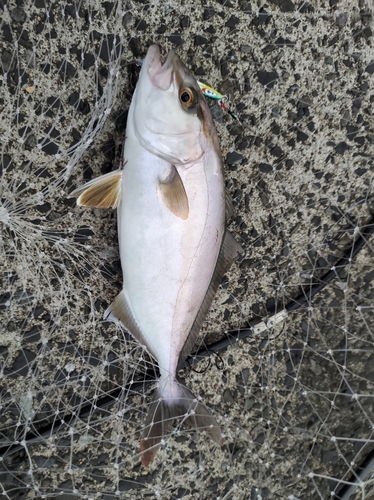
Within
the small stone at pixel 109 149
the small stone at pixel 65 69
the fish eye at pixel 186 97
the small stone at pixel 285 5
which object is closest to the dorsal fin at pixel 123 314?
the small stone at pixel 109 149

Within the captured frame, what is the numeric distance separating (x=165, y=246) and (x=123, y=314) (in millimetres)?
323

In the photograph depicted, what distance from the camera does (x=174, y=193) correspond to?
1238 mm

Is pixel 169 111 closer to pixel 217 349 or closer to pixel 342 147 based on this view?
pixel 342 147

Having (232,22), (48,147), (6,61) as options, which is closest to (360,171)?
(232,22)

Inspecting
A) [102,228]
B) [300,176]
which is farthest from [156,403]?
[300,176]

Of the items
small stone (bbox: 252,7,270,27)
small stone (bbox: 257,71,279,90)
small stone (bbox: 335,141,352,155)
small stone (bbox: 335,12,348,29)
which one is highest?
small stone (bbox: 335,12,348,29)

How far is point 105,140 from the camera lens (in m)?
1.43

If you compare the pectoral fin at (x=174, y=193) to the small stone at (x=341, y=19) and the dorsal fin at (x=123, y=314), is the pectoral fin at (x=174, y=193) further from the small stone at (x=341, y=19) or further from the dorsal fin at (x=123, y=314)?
the small stone at (x=341, y=19)

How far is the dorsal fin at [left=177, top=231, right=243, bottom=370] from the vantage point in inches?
55.6

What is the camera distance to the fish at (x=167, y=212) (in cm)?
122

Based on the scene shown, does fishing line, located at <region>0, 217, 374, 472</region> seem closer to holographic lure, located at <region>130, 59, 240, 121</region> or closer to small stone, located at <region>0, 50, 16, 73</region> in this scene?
holographic lure, located at <region>130, 59, 240, 121</region>

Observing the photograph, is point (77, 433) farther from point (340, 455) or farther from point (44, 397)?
point (340, 455)

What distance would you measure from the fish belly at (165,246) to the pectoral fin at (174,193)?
16 mm

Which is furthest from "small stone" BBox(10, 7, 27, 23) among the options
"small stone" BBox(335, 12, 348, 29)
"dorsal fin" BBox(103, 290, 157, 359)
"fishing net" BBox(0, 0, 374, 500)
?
"small stone" BBox(335, 12, 348, 29)
